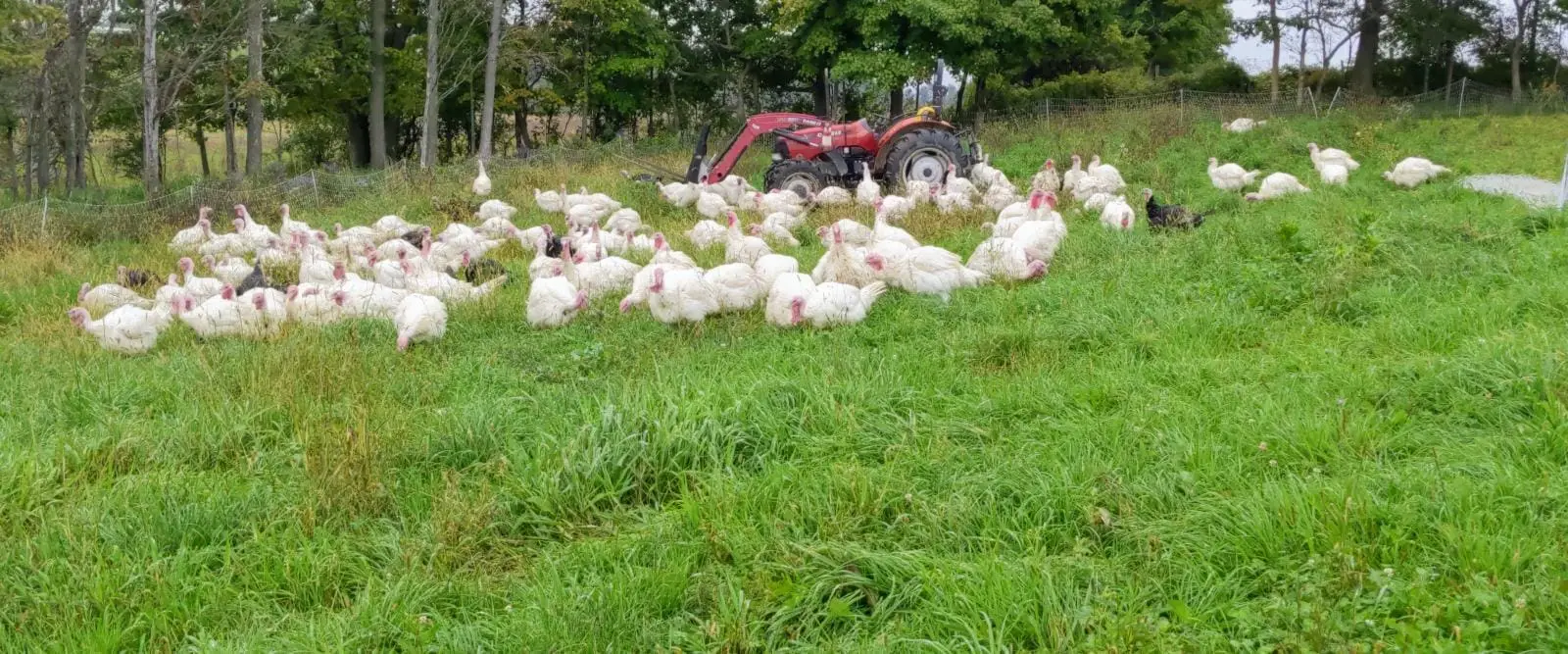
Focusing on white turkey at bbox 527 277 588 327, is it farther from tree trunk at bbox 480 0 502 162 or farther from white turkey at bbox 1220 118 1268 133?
tree trunk at bbox 480 0 502 162

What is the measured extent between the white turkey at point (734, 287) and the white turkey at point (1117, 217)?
3910 millimetres

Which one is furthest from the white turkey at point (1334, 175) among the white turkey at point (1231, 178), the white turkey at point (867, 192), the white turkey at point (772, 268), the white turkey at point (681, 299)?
the white turkey at point (681, 299)

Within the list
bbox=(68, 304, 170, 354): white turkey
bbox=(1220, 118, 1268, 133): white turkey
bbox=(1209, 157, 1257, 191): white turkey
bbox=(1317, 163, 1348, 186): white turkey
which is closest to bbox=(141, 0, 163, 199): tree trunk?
bbox=(68, 304, 170, 354): white turkey

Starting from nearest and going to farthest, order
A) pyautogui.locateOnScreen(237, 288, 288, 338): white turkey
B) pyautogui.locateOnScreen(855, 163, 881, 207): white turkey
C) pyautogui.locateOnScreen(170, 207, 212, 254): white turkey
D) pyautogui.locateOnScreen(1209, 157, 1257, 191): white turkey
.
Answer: pyautogui.locateOnScreen(237, 288, 288, 338): white turkey < pyautogui.locateOnScreen(170, 207, 212, 254): white turkey < pyautogui.locateOnScreen(855, 163, 881, 207): white turkey < pyautogui.locateOnScreen(1209, 157, 1257, 191): white turkey

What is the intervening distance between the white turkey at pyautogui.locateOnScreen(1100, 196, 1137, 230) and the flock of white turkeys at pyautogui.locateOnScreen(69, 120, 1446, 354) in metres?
0.02

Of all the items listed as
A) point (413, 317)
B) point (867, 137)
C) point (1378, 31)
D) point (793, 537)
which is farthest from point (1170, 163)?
point (1378, 31)

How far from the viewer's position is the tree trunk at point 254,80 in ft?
58.8

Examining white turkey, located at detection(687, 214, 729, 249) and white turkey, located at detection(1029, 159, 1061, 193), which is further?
white turkey, located at detection(1029, 159, 1061, 193)

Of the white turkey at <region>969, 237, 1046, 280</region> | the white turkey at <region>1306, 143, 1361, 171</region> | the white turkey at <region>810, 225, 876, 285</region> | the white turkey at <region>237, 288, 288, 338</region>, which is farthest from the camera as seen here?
the white turkey at <region>1306, 143, 1361, 171</region>

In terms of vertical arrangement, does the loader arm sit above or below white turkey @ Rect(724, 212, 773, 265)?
above

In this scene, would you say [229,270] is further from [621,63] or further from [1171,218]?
[621,63]

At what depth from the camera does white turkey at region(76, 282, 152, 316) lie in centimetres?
804

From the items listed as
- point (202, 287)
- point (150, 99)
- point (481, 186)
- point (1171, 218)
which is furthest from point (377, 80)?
point (1171, 218)

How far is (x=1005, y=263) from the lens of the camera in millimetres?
7250
